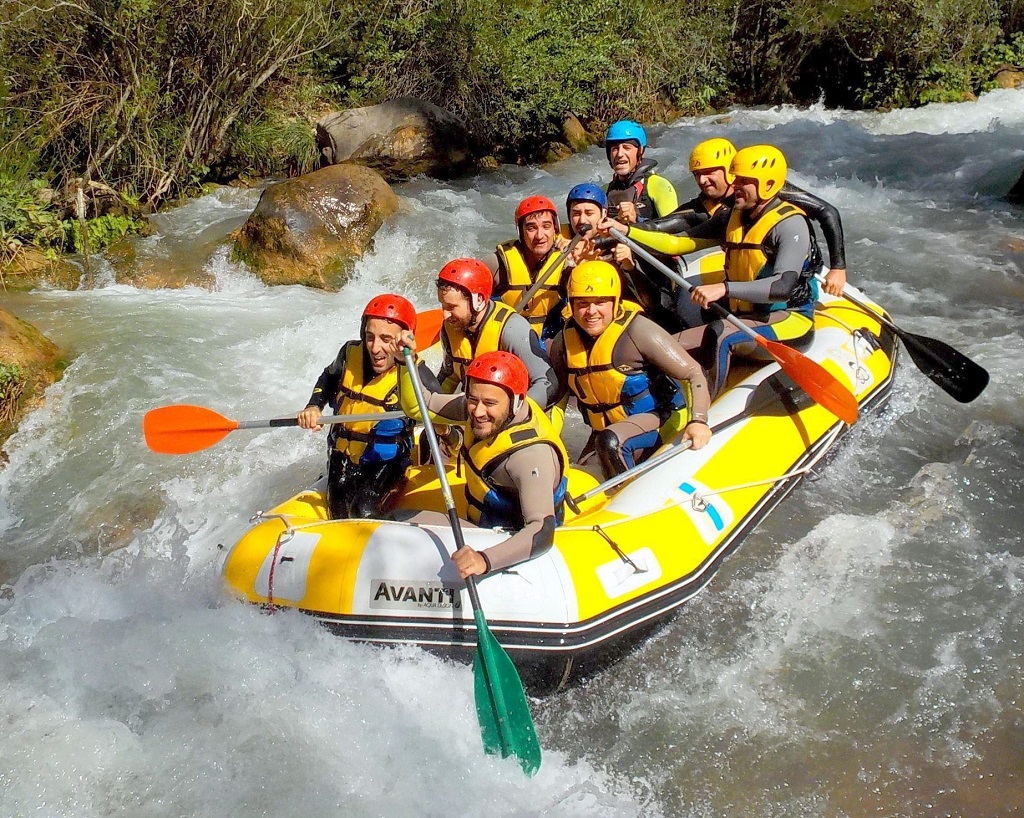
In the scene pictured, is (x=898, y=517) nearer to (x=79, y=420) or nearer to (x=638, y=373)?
(x=638, y=373)

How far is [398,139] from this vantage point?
1076cm

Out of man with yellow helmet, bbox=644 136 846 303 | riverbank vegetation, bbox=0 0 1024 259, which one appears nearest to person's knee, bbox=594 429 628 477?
man with yellow helmet, bbox=644 136 846 303

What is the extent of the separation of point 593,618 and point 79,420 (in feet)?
13.3

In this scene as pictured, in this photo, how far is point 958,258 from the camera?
822 cm

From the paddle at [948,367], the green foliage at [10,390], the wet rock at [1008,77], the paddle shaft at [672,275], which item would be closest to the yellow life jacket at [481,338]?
the paddle shaft at [672,275]

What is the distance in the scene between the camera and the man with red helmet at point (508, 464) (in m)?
3.25

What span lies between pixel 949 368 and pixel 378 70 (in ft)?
31.0

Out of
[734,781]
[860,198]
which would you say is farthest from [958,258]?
[734,781]

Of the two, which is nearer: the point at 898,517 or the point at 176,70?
the point at 898,517

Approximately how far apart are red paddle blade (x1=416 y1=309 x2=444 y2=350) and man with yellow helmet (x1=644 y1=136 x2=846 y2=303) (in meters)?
1.30

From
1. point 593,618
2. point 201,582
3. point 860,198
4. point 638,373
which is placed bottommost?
point 860,198

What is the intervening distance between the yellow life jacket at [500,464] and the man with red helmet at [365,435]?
0.48 metres

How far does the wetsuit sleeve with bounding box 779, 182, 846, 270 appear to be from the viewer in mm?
4785

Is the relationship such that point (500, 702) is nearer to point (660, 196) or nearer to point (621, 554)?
point (621, 554)
